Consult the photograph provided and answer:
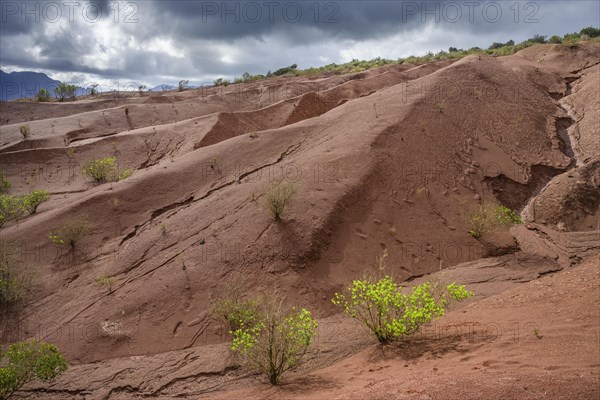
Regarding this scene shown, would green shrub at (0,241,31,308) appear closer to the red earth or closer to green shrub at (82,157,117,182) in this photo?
the red earth

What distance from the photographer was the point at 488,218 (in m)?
10.5

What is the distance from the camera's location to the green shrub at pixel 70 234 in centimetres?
1153

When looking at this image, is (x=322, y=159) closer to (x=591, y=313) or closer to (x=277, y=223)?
(x=277, y=223)

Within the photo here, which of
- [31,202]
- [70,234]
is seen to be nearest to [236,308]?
[70,234]

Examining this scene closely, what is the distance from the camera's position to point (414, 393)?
4.44 m

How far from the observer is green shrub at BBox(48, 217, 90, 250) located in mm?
11531

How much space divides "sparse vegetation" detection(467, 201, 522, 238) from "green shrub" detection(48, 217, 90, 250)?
10510 millimetres

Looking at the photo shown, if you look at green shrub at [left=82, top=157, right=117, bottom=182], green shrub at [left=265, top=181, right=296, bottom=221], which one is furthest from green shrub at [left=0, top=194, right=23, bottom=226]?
green shrub at [left=265, top=181, right=296, bottom=221]

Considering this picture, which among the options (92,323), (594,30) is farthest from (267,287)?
(594,30)

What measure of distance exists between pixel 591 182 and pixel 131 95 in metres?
37.2

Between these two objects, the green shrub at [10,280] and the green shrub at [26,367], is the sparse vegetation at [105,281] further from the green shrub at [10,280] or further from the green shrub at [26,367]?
the green shrub at [26,367]

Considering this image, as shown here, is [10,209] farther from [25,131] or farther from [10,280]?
[25,131]

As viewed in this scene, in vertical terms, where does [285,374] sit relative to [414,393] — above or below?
below

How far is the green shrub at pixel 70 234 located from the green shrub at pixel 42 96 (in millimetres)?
29901
